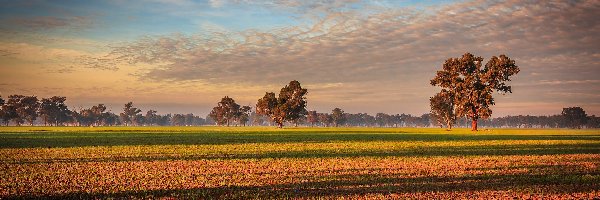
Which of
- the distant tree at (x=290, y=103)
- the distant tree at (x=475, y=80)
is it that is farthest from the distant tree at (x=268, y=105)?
the distant tree at (x=475, y=80)

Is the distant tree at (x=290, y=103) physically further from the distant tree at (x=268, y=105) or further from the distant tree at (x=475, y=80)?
the distant tree at (x=475, y=80)

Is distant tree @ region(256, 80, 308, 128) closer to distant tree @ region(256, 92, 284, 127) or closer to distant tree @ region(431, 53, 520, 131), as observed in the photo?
distant tree @ region(256, 92, 284, 127)

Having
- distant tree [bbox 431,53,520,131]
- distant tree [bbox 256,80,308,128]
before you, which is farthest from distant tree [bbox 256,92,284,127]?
distant tree [bbox 431,53,520,131]

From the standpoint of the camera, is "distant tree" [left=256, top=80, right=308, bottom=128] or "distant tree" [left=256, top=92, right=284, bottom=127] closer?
"distant tree" [left=256, top=80, right=308, bottom=128]

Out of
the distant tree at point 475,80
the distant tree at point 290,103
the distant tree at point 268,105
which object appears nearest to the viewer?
the distant tree at point 475,80

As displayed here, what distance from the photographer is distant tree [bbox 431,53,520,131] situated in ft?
309

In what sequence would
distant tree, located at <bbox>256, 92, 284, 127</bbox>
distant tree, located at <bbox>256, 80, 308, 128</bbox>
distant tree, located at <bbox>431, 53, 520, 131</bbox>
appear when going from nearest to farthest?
distant tree, located at <bbox>431, 53, 520, 131</bbox> < distant tree, located at <bbox>256, 80, 308, 128</bbox> < distant tree, located at <bbox>256, 92, 284, 127</bbox>

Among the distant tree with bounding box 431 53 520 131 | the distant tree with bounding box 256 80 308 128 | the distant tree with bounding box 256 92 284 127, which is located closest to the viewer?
the distant tree with bounding box 431 53 520 131

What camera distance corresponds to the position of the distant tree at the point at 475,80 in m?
94.2

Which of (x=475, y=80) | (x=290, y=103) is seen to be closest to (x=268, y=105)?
(x=290, y=103)

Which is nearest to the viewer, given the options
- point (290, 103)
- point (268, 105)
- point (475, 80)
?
point (475, 80)

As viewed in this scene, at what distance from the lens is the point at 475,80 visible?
317ft

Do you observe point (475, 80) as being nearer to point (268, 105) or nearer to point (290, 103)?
point (290, 103)

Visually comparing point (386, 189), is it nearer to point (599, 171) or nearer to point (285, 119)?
point (599, 171)
